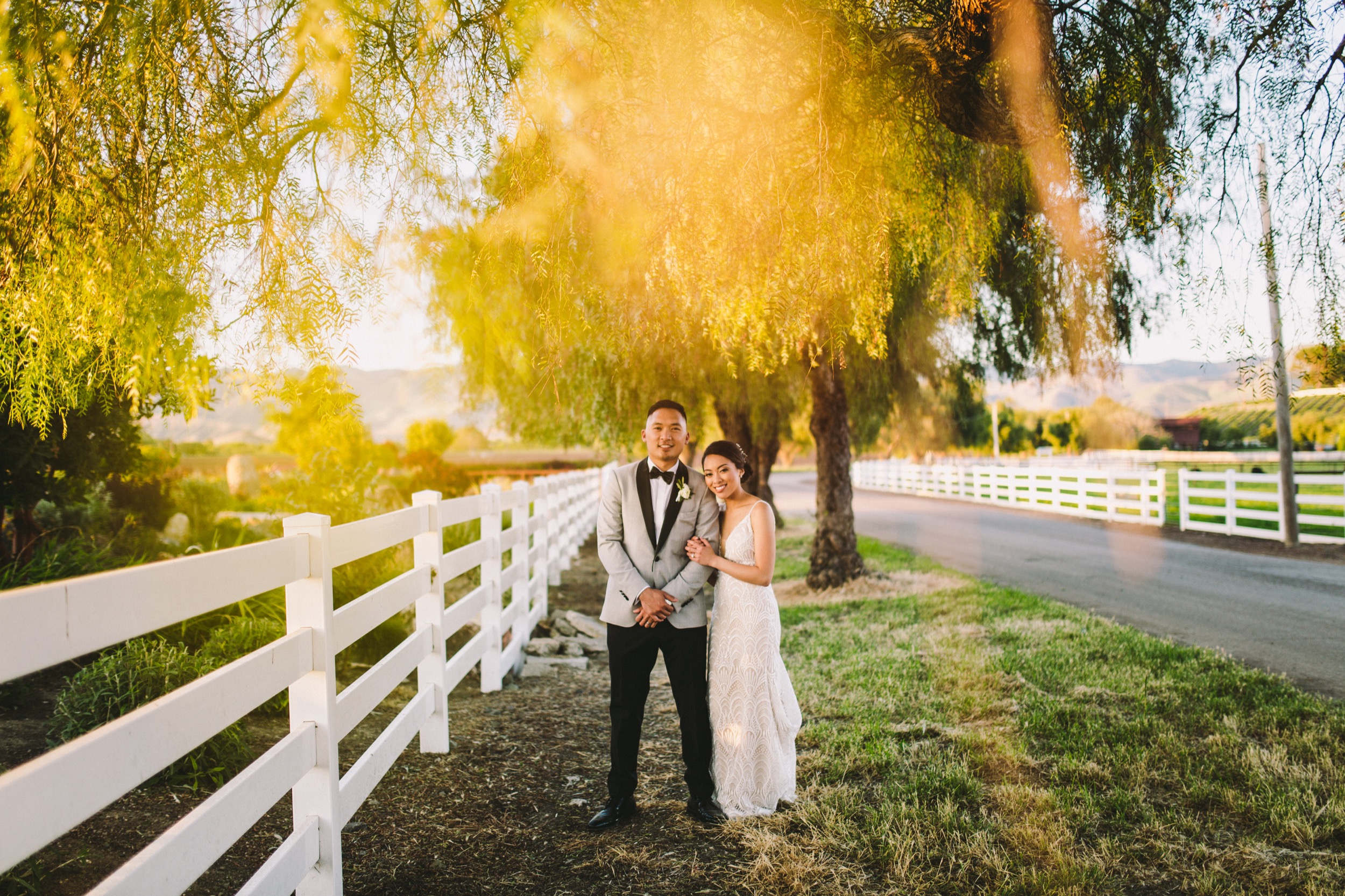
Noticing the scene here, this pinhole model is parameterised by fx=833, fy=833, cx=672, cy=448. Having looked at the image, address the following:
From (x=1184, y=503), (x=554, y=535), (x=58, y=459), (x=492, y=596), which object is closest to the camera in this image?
(x=492, y=596)

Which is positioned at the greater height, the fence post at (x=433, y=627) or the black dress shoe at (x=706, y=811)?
the fence post at (x=433, y=627)

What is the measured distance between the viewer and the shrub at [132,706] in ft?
12.7

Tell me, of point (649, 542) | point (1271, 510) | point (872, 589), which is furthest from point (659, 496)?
point (1271, 510)

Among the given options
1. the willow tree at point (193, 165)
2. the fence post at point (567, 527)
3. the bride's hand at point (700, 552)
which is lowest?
the fence post at point (567, 527)

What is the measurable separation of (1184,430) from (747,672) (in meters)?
98.6

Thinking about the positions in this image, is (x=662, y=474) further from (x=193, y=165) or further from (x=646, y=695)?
(x=193, y=165)

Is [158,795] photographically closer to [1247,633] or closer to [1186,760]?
[1186,760]

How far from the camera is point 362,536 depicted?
3480mm

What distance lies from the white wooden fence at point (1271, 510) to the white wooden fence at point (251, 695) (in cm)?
1272

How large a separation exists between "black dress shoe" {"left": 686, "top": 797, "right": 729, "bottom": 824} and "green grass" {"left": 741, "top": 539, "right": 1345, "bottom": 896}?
202 mm

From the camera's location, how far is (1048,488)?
24828 mm

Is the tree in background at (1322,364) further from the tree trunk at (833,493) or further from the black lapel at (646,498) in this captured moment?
the tree trunk at (833,493)

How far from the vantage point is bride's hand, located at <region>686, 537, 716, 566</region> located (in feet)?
12.9

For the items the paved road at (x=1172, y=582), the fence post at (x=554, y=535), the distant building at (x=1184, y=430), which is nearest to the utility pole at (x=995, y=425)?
the distant building at (x=1184, y=430)
